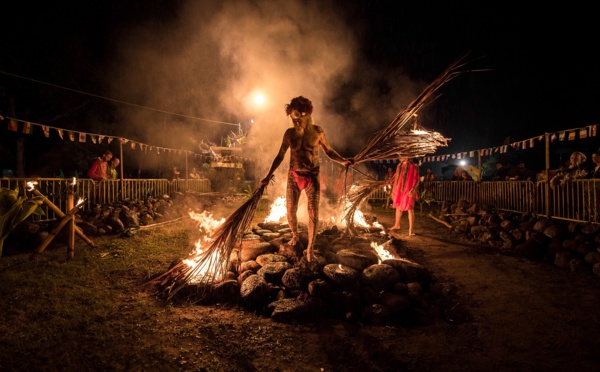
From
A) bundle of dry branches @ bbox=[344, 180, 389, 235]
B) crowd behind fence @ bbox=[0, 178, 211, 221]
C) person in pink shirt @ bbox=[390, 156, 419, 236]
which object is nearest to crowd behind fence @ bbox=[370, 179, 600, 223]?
person in pink shirt @ bbox=[390, 156, 419, 236]

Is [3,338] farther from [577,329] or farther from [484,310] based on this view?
[577,329]

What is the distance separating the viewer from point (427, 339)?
2947 mm

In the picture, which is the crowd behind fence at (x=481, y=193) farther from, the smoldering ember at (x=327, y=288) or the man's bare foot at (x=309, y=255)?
the man's bare foot at (x=309, y=255)

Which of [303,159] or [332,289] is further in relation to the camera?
[303,159]

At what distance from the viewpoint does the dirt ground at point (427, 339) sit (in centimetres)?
256

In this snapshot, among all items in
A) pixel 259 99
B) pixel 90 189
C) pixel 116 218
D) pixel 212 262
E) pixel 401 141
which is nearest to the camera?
pixel 212 262

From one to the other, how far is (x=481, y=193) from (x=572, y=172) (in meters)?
3.72

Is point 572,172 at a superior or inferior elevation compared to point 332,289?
superior

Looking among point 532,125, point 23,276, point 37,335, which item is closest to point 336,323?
point 37,335

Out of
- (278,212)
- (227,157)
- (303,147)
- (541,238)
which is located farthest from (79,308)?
(227,157)

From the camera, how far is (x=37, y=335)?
2926mm

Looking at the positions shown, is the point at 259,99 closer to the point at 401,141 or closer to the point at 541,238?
the point at 401,141

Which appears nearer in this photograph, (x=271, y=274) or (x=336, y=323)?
(x=336, y=323)

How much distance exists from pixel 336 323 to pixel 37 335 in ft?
9.22
